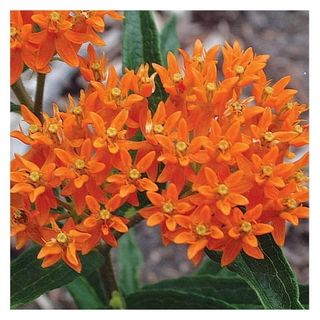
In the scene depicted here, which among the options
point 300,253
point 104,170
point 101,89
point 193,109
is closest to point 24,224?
point 104,170

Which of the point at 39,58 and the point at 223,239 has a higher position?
the point at 39,58

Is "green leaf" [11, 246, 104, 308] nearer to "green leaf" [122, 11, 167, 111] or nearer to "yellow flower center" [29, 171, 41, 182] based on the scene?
"yellow flower center" [29, 171, 41, 182]

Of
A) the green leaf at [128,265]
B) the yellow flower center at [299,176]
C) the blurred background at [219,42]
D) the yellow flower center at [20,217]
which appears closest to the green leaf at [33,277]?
the yellow flower center at [20,217]

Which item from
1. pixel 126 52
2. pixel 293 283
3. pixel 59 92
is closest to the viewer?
pixel 293 283

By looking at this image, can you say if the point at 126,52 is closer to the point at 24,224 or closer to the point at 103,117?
the point at 103,117

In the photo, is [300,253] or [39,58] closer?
[39,58]

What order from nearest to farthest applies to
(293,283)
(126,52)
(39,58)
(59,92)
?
(293,283)
(39,58)
(126,52)
(59,92)

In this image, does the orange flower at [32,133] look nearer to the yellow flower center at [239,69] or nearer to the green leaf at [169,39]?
the yellow flower center at [239,69]
